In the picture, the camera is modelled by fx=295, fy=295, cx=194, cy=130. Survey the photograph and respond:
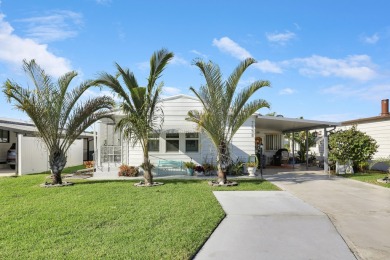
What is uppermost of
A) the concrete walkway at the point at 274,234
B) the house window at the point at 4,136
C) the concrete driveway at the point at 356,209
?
the house window at the point at 4,136

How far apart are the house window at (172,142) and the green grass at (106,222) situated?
4.91 meters

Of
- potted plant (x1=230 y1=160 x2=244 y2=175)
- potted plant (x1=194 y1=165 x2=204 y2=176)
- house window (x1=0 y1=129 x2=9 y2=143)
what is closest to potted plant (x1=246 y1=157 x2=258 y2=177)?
potted plant (x1=230 y1=160 x2=244 y2=175)

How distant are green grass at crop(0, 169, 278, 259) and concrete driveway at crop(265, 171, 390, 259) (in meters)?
2.66

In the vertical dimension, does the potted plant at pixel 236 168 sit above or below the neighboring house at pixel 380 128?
below

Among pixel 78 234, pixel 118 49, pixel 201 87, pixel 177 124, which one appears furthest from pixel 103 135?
pixel 78 234

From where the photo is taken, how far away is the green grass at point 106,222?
471cm

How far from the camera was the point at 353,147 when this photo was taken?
15.9 m

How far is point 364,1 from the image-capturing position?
11.6 metres

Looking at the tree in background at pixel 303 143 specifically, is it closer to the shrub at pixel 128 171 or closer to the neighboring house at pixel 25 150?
the shrub at pixel 128 171

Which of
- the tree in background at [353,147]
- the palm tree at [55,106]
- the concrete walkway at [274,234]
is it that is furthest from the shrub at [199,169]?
the tree in background at [353,147]

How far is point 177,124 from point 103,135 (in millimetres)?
4385

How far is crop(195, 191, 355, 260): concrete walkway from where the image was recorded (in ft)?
15.4

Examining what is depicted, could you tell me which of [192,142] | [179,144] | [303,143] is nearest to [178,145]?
[179,144]

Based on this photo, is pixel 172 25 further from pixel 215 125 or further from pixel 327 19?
pixel 327 19
